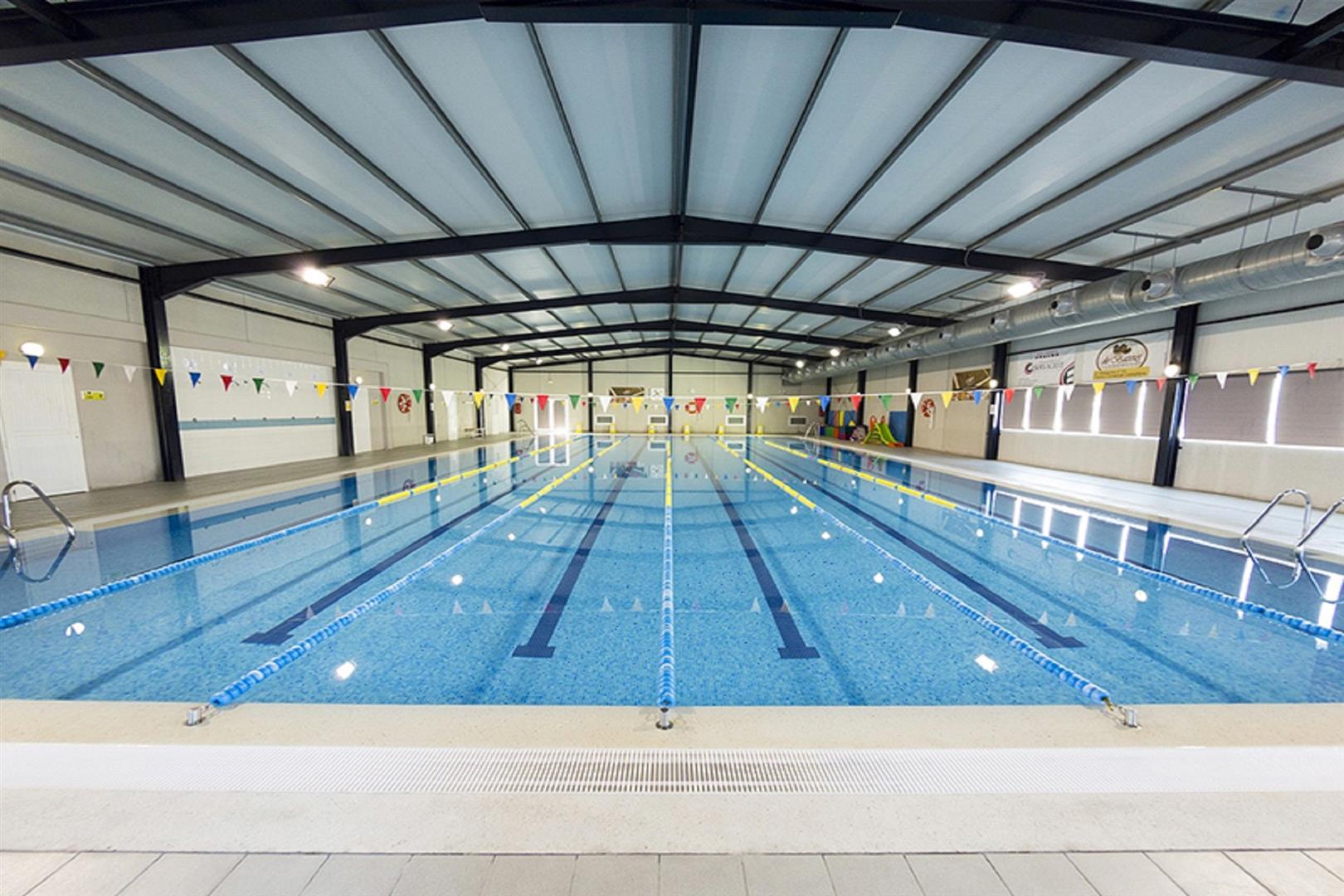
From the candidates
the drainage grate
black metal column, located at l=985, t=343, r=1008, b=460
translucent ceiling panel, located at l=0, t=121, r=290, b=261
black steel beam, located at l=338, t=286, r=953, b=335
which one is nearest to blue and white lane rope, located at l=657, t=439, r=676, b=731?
the drainage grate

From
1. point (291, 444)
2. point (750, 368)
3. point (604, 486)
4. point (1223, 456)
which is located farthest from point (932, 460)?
point (291, 444)

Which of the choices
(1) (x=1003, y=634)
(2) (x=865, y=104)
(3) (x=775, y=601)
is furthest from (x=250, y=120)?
(1) (x=1003, y=634)

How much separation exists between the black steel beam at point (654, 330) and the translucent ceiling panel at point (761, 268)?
144 inches

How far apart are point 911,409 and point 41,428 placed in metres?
18.7

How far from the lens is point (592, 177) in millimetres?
5621

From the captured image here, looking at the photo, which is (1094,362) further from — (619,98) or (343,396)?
(343,396)

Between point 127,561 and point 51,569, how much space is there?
0.44 metres

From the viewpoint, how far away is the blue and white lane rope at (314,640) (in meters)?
2.05

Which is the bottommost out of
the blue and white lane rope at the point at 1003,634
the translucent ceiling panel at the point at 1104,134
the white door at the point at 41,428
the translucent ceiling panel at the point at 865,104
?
the blue and white lane rope at the point at 1003,634

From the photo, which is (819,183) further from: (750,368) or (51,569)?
(750,368)

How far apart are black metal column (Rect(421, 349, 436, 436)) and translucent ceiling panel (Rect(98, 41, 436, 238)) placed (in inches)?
396

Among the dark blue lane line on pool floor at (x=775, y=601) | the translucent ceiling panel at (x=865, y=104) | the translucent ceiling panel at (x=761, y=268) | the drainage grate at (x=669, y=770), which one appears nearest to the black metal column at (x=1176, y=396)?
the translucent ceiling panel at (x=761, y=268)

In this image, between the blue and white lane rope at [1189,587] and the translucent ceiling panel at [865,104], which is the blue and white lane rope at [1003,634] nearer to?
the blue and white lane rope at [1189,587]

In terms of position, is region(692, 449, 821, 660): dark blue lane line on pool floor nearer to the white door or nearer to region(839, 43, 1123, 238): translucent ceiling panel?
region(839, 43, 1123, 238): translucent ceiling panel
